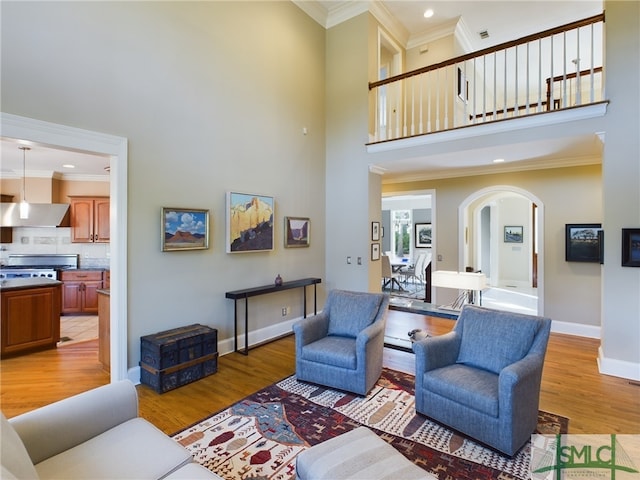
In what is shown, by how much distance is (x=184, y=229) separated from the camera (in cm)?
366

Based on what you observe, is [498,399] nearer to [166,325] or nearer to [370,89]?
[166,325]

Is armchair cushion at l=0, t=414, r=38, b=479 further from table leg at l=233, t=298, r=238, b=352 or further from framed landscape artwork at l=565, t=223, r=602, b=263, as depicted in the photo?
framed landscape artwork at l=565, t=223, r=602, b=263

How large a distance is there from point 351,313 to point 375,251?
211 centimetres

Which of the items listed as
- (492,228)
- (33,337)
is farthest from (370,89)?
(492,228)

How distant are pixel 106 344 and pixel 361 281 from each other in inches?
141

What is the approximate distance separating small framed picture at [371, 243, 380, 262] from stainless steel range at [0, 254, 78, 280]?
6.31 m

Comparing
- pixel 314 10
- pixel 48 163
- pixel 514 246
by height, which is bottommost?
pixel 514 246

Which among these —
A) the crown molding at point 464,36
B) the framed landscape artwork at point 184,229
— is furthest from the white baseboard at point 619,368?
the crown molding at point 464,36

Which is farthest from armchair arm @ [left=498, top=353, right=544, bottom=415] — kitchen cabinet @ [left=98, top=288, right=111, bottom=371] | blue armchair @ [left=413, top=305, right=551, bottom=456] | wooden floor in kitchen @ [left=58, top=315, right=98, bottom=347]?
wooden floor in kitchen @ [left=58, top=315, right=98, bottom=347]

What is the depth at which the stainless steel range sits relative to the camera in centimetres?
638

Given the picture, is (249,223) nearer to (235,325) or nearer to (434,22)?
(235,325)

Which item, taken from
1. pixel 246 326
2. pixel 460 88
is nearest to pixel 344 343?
pixel 246 326

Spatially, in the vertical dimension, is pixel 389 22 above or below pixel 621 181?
above

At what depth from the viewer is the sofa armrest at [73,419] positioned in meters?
1.50
